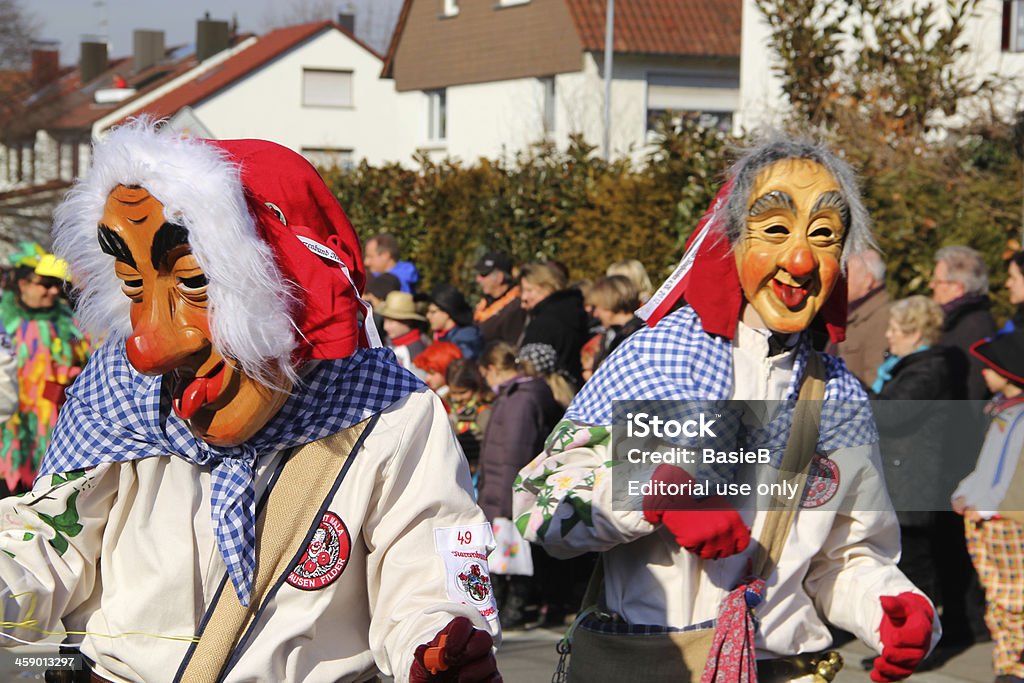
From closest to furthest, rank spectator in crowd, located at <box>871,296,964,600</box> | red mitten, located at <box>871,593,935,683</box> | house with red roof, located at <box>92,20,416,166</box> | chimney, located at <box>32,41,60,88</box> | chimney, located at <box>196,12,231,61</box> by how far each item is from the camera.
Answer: red mitten, located at <box>871,593,935,683</box>, spectator in crowd, located at <box>871,296,964,600</box>, chimney, located at <box>32,41,60,88</box>, house with red roof, located at <box>92,20,416,166</box>, chimney, located at <box>196,12,231,61</box>

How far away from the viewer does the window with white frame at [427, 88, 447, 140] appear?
3281 centimetres

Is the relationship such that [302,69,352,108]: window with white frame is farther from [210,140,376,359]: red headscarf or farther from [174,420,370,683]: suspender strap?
[174,420,370,683]: suspender strap

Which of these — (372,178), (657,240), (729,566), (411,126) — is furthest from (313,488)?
(411,126)

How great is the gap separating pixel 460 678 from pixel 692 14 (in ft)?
89.5

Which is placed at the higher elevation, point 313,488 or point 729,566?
point 313,488

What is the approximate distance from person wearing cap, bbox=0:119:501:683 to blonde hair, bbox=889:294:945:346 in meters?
5.00

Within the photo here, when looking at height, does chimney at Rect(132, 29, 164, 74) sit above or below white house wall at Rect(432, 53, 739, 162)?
above

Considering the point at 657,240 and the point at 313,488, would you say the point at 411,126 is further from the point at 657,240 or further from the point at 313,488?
the point at 313,488

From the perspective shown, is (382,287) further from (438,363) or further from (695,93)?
(695,93)

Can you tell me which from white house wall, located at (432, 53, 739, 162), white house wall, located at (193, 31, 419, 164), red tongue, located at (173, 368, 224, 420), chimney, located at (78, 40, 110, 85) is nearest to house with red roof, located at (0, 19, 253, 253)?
chimney, located at (78, 40, 110, 85)

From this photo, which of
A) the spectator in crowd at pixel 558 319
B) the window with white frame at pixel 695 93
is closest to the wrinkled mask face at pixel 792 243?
the spectator in crowd at pixel 558 319

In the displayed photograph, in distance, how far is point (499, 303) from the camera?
10.3 m

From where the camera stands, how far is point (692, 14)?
28.6 meters

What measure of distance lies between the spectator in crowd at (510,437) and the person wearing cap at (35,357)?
235cm
